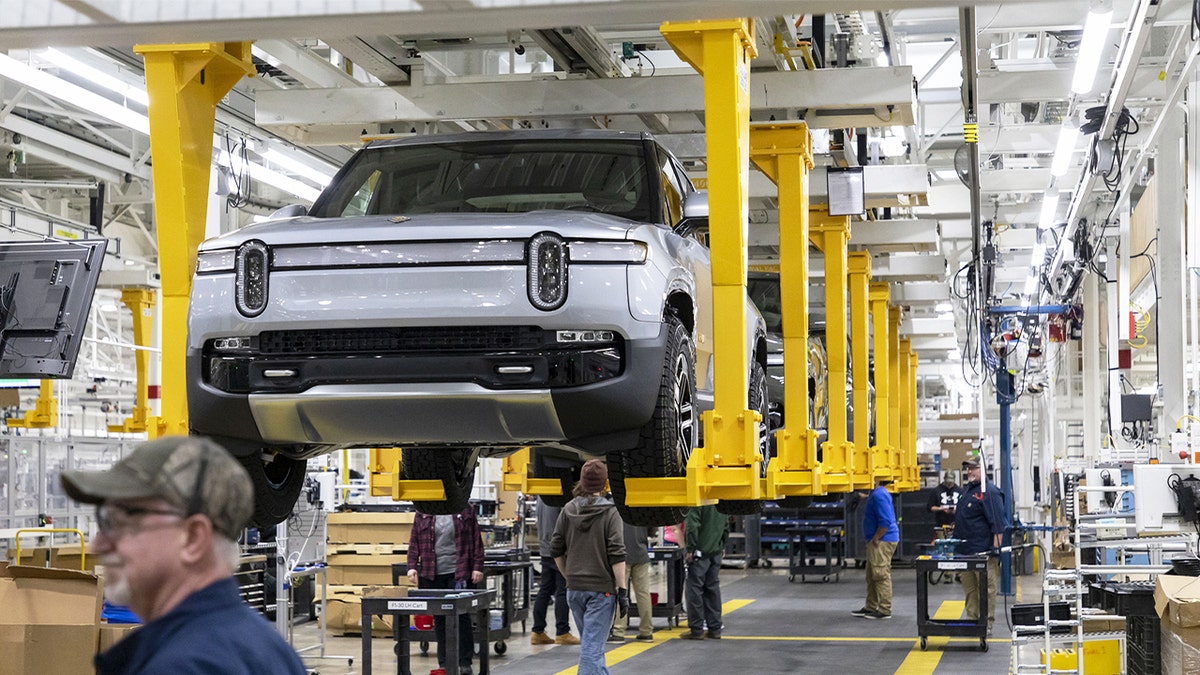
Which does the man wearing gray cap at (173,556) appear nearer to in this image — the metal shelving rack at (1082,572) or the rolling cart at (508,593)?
the metal shelving rack at (1082,572)

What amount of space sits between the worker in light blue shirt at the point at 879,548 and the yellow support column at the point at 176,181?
11600mm

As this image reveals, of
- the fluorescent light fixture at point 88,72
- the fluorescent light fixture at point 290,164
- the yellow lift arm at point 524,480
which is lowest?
the yellow lift arm at point 524,480

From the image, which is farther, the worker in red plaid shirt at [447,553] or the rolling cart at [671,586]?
the rolling cart at [671,586]

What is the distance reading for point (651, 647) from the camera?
46.0 feet

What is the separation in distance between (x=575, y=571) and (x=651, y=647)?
5363mm

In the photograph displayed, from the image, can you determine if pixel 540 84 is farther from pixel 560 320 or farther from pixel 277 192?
pixel 277 192

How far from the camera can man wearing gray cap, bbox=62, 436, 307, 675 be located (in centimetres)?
195

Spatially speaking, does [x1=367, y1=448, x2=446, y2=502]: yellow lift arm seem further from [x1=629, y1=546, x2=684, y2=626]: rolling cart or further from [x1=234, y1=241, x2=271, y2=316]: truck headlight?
[x1=629, y1=546, x2=684, y2=626]: rolling cart

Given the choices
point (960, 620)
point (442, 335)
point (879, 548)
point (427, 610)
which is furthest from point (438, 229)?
point (879, 548)

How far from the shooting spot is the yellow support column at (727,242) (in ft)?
19.4

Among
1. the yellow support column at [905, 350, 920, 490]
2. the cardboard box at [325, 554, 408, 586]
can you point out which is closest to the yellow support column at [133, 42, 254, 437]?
the cardboard box at [325, 554, 408, 586]

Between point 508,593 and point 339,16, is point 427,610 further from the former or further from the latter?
point 339,16

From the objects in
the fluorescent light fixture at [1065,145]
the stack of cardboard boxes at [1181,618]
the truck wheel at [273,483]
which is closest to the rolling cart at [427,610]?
the truck wheel at [273,483]

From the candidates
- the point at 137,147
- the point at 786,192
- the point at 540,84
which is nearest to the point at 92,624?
the point at 540,84
